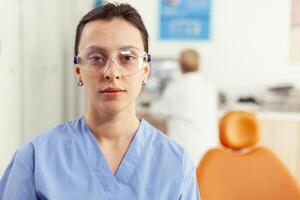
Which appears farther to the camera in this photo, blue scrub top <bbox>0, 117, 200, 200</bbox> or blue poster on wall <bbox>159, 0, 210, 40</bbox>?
blue poster on wall <bbox>159, 0, 210, 40</bbox>

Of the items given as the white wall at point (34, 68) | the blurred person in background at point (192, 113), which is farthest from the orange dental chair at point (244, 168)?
the white wall at point (34, 68)

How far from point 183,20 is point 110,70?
308cm

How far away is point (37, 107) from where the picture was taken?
10.3ft

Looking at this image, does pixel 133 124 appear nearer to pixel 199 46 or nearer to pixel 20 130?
pixel 20 130

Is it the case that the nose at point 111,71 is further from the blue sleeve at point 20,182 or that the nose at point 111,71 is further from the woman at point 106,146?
the blue sleeve at point 20,182

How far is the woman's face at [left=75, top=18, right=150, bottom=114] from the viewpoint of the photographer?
98 centimetres

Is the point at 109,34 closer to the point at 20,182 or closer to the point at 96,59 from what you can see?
the point at 96,59

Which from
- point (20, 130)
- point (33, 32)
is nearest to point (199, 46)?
point (33, 32)

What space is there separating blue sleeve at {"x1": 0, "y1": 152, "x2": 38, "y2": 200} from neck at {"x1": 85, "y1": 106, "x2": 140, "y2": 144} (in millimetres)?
189

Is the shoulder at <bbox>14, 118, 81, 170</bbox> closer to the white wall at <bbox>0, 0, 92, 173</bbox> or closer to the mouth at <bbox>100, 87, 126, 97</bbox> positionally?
the mouth at <bbox>100, 87, 126, 97</bbox>

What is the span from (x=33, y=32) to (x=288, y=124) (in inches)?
81.8

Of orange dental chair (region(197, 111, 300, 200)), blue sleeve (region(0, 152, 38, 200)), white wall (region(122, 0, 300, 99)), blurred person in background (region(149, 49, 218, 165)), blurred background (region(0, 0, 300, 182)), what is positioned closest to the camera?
blue sleeve (region(0, 152, 38, 200))

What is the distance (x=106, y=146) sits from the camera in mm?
1070

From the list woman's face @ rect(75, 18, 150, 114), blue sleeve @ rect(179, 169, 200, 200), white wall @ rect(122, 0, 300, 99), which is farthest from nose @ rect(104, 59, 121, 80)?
white wall @ rect(122, 0, 300, 99)
